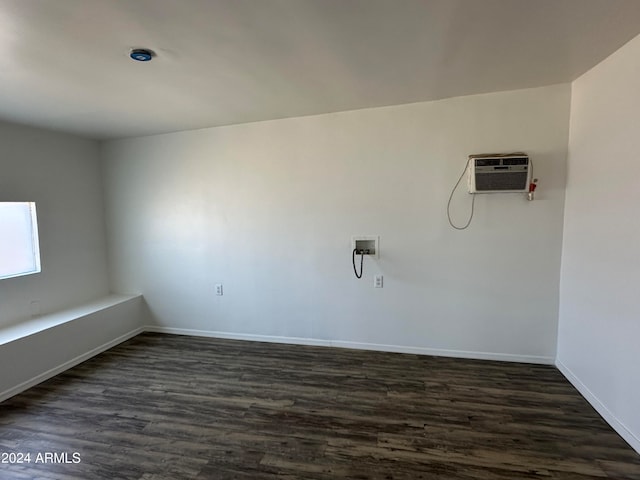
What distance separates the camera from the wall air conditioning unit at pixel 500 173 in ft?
8.87

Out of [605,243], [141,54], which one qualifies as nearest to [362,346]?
[605,243]

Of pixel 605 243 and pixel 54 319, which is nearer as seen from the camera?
pixel 605 243

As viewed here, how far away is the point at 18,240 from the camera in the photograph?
10.6 ft

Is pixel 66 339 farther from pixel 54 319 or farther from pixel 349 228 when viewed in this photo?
pixel 349 228

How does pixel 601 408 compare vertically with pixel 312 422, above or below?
above

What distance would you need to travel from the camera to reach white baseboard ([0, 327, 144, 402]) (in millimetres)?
2694

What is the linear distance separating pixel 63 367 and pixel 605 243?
459cm

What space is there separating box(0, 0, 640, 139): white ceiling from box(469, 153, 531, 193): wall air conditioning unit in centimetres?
57

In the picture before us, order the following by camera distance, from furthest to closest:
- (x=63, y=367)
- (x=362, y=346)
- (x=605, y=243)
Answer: (x=362, y=346) < (x=63, y=367) < (x=605, y=243)

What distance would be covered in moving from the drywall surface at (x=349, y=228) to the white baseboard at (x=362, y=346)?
0.02m

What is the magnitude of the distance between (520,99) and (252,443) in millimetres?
3313

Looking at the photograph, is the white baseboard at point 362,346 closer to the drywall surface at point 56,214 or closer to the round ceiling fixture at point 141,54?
the drywall surface at point 56,214

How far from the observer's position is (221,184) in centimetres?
360

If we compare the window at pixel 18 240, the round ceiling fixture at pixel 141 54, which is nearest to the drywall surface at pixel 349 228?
the window at pixel 18 240
